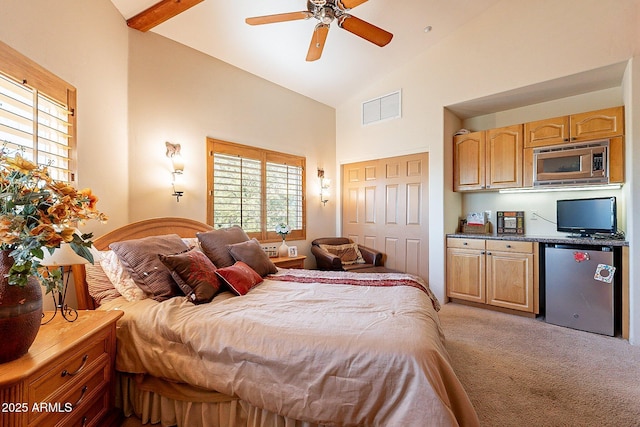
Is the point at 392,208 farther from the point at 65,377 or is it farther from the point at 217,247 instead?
the point at 65,377

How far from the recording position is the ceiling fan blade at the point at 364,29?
96.3 inches

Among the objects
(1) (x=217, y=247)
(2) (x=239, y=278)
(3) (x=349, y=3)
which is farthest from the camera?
(1) (x=217, y=247)

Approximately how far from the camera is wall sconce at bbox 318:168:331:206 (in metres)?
4.84

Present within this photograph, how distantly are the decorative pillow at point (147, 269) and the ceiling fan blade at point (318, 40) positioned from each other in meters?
2.29

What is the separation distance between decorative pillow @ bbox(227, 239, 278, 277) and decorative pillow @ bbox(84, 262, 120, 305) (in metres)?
0.88

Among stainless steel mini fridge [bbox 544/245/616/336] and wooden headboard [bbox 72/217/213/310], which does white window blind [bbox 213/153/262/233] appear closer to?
wooden headboard [bbox 72/217/213/310]

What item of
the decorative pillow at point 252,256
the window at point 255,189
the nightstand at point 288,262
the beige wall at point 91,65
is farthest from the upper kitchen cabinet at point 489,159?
the beige wall at point 91,65

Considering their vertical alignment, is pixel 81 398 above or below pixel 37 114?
below

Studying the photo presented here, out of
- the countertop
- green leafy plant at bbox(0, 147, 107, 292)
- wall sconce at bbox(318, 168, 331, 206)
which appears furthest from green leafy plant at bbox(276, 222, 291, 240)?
green leafy plant at bbox(0, 147, 107, 292)

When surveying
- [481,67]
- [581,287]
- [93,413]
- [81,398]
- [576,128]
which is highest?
[481,67]

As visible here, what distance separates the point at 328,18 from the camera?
7.90 ft

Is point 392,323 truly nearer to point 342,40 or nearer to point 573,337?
point 573,337

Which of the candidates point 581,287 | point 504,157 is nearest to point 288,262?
point 504,157

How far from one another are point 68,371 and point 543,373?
307 centimetres
